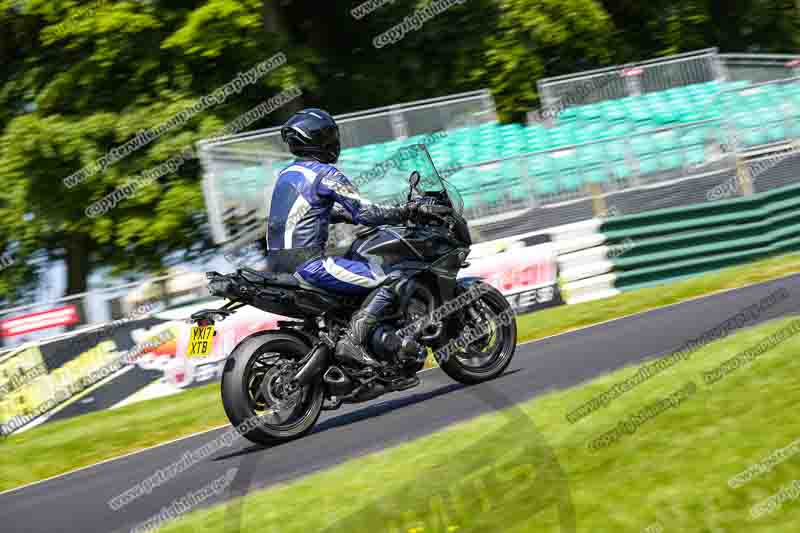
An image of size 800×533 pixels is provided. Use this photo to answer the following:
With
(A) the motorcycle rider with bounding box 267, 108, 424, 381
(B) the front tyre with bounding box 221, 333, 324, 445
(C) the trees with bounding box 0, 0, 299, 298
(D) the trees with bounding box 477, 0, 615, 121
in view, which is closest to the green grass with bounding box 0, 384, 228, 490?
(B) the front tyre with bounding box 221, 333, 324, 445

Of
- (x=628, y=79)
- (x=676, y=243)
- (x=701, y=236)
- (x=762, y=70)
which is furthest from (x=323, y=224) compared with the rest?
(x=762, y=70)

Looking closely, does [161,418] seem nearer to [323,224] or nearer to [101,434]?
[101,434]

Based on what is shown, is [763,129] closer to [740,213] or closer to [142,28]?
[740,213]

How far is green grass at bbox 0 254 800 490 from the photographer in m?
9.23

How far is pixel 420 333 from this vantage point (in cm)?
766

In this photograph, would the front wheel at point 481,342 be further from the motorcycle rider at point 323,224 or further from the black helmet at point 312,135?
the black helmet at point 312,135

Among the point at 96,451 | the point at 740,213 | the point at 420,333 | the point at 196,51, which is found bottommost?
the point at 740,213

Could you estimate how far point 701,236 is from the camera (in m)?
14.9

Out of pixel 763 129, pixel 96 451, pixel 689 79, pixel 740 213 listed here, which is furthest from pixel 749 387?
pixel 689 79

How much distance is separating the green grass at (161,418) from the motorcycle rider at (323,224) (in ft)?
8.93

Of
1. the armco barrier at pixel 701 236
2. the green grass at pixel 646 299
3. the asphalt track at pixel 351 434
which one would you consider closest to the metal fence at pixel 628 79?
the armco barrier at pixel 701 236

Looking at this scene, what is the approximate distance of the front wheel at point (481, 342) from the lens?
26.0 ft

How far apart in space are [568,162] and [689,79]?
17.6 ft

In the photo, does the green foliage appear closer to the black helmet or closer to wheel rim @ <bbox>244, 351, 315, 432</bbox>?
the black helmet
